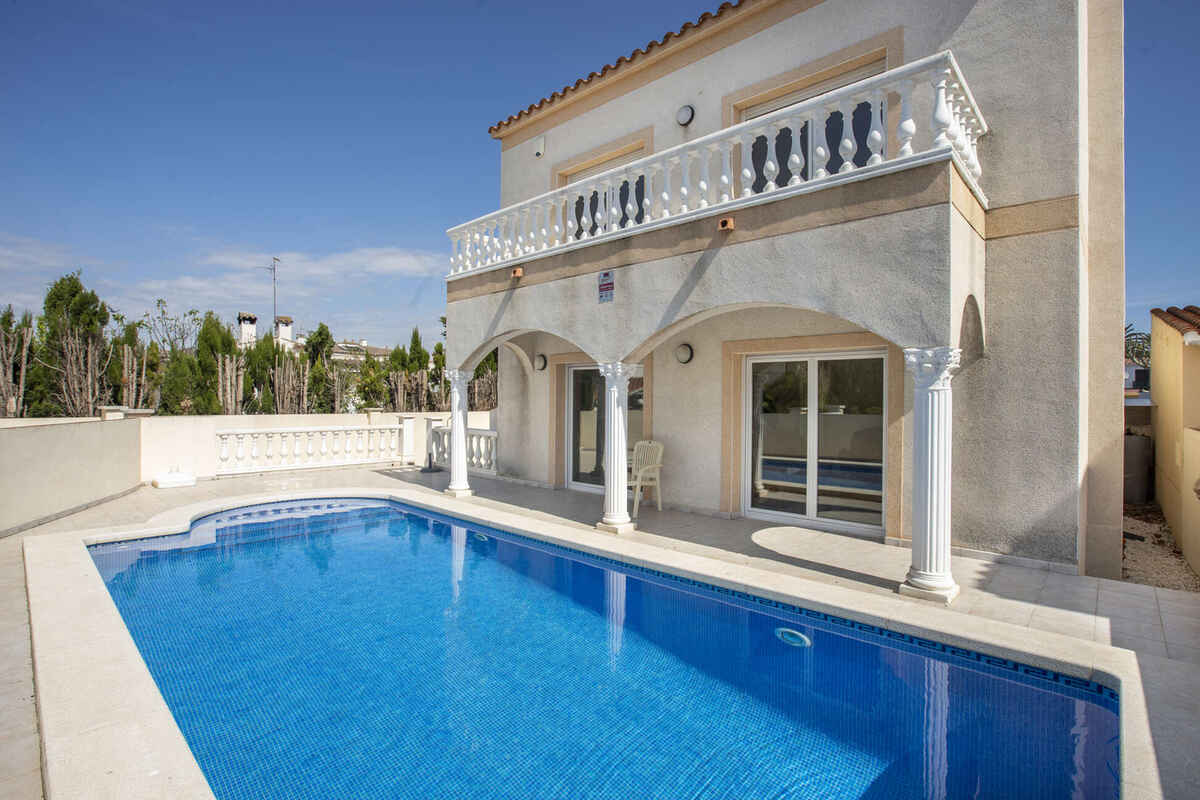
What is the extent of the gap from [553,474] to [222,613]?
7556 millimetres

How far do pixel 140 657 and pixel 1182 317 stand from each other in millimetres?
14787

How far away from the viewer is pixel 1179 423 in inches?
371

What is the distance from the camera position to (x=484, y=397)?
1024 inches

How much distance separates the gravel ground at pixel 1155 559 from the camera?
7.01 metres

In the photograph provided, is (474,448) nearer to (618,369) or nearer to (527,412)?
(527,412)

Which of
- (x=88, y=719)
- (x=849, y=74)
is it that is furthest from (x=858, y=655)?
(x=849, y=74)

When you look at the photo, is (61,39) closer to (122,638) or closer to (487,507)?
(487,507)

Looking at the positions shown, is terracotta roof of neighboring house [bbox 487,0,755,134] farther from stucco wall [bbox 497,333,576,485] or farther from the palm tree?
the palm tree

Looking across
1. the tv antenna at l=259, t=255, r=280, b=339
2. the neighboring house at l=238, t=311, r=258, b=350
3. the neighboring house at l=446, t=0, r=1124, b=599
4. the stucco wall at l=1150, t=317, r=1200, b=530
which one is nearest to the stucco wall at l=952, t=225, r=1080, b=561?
the neighboring house at l=446, t=0, r=1124, b=599

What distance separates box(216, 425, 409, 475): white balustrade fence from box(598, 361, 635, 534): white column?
387 inches

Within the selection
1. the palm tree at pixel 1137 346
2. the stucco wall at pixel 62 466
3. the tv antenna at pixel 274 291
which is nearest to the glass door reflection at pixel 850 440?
the stucco wall at pixel 62 466

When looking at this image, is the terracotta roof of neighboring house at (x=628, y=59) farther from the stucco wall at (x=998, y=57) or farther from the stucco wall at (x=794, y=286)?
the stucco wall at (x=794, y=286)

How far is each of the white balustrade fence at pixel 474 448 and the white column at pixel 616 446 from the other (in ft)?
20.9

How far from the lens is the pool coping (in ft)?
10.4
